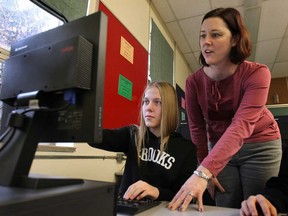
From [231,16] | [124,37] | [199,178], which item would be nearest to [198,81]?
[231,16]

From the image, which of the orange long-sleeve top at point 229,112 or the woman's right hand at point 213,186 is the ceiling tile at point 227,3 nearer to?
the orange long-sleeve top at point 229,112

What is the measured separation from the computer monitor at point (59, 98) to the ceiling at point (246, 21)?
2.55 meters

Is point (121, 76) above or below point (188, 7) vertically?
below

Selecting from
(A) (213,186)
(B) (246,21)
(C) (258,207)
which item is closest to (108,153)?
(A) (213,186)

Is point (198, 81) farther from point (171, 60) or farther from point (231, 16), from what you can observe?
point (171, 60)

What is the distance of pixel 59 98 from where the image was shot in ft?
1.62

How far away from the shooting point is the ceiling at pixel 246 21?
9.25ft

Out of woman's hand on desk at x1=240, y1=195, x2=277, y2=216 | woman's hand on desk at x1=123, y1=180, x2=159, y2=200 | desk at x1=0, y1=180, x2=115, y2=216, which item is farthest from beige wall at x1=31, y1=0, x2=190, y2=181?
woman's hand on desk at x1=240, y1=195, x2=277, y2=216

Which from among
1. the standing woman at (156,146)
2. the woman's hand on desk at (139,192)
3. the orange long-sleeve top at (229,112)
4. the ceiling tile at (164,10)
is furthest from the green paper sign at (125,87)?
the ceiling tile at (164,10)

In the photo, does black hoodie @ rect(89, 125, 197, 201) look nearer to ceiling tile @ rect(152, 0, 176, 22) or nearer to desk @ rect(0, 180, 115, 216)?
desk @ rect(0, 180, 115, 216)

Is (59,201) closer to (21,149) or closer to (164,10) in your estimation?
(21,149)

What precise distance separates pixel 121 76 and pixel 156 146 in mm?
877

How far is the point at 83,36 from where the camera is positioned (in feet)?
1.61

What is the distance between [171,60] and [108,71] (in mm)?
1872
